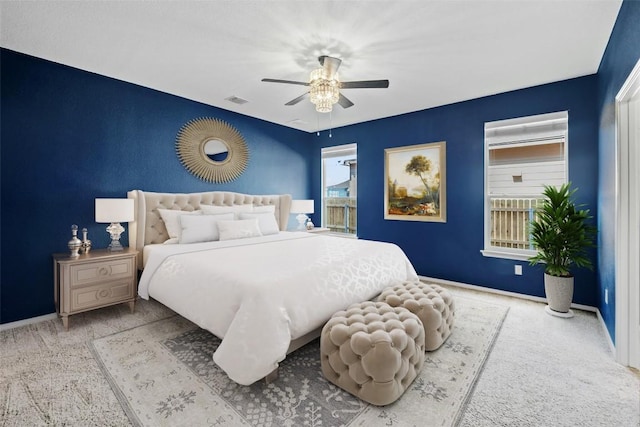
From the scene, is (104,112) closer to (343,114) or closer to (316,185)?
(343,114)

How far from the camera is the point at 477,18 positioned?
91.6 inches

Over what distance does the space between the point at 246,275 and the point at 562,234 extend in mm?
3381

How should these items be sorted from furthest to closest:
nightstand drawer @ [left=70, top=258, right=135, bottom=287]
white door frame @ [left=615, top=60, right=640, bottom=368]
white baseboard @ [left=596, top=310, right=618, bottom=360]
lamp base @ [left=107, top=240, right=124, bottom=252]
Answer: lamp base @ [left=107, top=240, right=124, bottom=252] < nightstand drawer @ [left=70, top=258, right=135, bottom=287] < white baseboard @ [left=596, top=310, right=618, bottom=360] < white door frame @ [left=615, top=60, right=640, bottom=368]

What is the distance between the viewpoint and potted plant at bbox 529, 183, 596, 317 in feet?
10.2

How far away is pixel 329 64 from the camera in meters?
2.82

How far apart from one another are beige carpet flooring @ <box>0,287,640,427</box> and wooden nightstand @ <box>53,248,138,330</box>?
0.75ft

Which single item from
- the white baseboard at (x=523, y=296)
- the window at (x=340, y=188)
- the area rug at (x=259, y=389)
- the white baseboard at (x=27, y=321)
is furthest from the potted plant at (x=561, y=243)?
the white baseboard at (x=27, y=321)

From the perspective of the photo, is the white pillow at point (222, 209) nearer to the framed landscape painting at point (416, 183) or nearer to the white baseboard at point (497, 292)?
the framed landscape painting at point (416, 183)

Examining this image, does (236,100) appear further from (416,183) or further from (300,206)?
(416,183)

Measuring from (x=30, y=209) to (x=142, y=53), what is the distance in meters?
2.00

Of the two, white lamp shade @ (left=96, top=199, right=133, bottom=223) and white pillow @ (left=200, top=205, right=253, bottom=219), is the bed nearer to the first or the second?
white pillow @ (left=200, top=205, right=253, bottom=219)

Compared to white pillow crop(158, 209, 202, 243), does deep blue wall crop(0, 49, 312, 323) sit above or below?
above

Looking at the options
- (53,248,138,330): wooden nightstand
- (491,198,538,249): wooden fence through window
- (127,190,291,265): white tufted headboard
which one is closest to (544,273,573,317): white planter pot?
(491,198,538,249): wooden fence through window

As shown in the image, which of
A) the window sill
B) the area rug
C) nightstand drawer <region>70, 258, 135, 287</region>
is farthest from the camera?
the window sill
